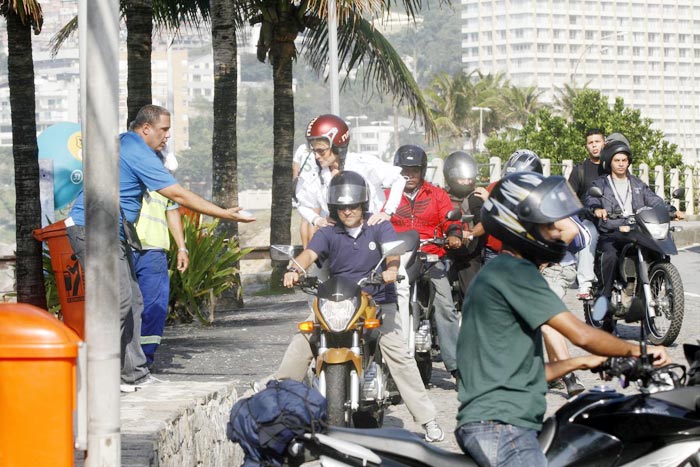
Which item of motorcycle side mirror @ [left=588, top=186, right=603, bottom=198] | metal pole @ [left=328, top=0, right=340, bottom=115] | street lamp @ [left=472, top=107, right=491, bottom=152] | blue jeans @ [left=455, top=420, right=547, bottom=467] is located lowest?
street lamp @ [left=472, top=107, right=491, bottom=152]

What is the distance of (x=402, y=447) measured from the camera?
4121 mm

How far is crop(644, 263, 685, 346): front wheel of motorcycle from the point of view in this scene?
1113 cm

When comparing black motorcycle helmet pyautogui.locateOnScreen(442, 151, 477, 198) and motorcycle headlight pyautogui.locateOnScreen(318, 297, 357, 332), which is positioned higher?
black motorcycle helmet pyautogui.locateOnScreen(442, 151, 477, 198)

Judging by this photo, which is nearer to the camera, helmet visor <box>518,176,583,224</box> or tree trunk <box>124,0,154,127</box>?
helmet visor <box>518,176,583,224</box>

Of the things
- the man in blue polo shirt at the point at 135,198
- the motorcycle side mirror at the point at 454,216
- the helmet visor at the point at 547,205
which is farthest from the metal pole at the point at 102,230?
the motorcycle side mirror at the point at 454,216

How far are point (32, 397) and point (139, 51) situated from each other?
36.6ft

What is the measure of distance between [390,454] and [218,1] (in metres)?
14.4

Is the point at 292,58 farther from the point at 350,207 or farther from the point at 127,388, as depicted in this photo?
the point at 127,388

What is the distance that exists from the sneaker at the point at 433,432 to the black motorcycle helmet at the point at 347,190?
1.34m

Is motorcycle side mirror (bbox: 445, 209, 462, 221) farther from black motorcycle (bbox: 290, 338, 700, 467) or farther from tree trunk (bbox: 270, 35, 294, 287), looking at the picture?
tree trunk (bbox: 270, 35, 294, 287)

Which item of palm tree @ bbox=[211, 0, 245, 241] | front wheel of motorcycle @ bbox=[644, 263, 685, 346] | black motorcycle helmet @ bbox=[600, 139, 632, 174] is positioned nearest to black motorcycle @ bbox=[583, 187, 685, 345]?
front wheel of motorcycle @ bbox=[644, 263, 685, 346]

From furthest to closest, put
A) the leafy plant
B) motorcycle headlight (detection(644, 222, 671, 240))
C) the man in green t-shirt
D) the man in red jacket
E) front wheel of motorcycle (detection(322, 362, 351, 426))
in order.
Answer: the leafy plant < motorcycle headlight (detection(644, 222, 671, 240)) < the man in red jacket < front wheel of motorcycle (detection(322, 362, 351, 426)) < the man in green t-shirt

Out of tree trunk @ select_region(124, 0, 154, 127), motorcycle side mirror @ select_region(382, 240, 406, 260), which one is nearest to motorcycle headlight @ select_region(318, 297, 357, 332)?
motorcycle side mirror @ select_region(382, 240, 406, 260)

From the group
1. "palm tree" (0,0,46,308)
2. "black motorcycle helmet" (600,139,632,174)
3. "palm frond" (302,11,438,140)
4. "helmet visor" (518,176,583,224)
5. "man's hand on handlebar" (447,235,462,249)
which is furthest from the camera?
"palm frond" (302,11,438,140)
